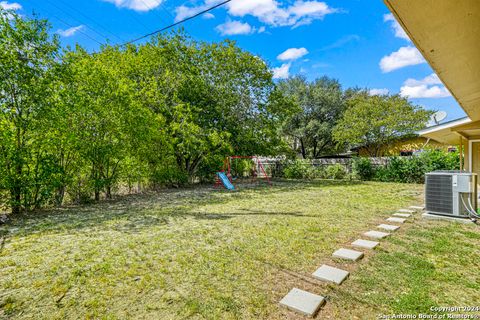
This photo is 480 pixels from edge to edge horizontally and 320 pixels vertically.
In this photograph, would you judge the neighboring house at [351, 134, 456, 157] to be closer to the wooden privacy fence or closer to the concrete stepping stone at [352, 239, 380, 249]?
the wooden privacy fence

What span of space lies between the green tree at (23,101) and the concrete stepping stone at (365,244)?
597cm

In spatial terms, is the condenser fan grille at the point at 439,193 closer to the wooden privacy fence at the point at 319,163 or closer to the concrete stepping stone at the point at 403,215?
the concrete stepping stone at the point at 403,215

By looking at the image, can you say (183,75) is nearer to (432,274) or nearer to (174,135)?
(174,135)

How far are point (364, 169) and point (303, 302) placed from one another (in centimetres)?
1087

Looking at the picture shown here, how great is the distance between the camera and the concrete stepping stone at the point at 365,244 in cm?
299

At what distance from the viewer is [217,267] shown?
248cm

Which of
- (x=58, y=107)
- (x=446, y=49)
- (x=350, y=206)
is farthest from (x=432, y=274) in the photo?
(x=58, y=107)

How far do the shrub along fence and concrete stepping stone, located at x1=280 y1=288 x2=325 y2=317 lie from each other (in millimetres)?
10235

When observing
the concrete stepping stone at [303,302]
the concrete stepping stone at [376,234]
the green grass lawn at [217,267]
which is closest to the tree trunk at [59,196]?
the green grass lawn at [217,267]

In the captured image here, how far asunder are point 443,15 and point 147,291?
2794 mm

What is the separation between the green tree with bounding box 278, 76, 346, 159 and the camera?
58.7ft

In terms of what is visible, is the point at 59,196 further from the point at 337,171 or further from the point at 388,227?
the point at 337,171

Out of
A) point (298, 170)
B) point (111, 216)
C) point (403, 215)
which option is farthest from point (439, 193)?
point (298, 170)

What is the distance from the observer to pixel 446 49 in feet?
6.01
